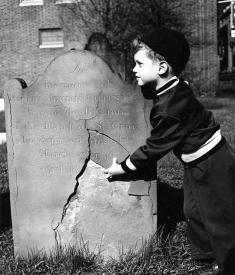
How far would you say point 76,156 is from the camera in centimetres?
335

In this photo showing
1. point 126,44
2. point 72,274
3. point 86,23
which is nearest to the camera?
point 72,274

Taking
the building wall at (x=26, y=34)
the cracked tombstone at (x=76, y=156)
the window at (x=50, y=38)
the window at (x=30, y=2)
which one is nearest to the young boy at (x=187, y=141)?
the cracked tombstone at (x=76, y=156)

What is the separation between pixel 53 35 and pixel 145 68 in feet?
57.2

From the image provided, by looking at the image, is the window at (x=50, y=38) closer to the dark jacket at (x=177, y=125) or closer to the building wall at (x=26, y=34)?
the building wall at (x=26, y=34)

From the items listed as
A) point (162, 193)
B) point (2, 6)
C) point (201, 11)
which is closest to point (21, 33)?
point (2, 6)

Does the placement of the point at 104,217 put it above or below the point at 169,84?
below

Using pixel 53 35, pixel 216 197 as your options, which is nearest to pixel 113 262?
pixel 216 197

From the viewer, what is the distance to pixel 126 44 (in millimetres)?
17547

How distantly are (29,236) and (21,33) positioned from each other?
692 inches

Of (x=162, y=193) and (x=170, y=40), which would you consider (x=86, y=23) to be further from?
(x=170, y=40)

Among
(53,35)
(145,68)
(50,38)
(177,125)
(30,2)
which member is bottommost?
(177,125)

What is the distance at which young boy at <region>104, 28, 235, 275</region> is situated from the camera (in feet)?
9.35

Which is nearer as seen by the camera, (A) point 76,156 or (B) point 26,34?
(A) point 76,156

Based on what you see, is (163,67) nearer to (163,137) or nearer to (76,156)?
(163,137)
